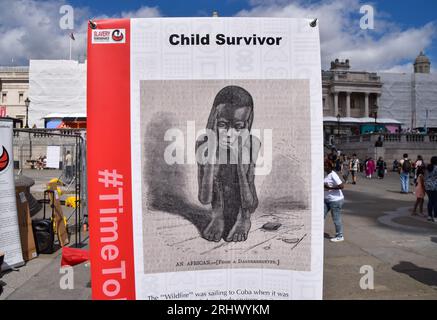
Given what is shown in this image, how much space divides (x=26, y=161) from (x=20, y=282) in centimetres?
3075

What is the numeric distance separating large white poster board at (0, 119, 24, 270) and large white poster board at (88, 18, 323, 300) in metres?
4.50

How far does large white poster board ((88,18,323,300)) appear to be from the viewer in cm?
245

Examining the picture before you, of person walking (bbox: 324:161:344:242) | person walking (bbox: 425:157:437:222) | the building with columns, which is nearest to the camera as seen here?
person walking (bbox: 324:161:344:242)

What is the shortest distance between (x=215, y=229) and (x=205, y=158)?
1.56 feet

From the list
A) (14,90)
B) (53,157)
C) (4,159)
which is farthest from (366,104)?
(4,159)

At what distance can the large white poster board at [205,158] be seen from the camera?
96.5 inches

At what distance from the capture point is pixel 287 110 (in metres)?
2.52

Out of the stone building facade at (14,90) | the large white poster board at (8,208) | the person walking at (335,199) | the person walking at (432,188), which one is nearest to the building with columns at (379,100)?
the person walking at (432,188)

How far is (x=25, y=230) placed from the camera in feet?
22.9

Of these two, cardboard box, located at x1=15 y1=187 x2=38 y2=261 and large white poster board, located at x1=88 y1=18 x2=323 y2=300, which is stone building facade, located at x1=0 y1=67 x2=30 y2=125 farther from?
large white poster board, located at x1=88 y1=18 x2=323 y2=300

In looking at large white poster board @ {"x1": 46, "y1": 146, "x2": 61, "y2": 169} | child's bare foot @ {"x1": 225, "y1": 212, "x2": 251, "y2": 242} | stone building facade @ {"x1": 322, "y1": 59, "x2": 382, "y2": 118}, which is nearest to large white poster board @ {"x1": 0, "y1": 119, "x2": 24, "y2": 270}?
child's bare foot @ {"x1": 225, "y1": 212, "x2": 251, "y2": 242}

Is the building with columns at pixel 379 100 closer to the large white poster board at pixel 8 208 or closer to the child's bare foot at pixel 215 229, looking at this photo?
the large white poster board at pixel 8 208
